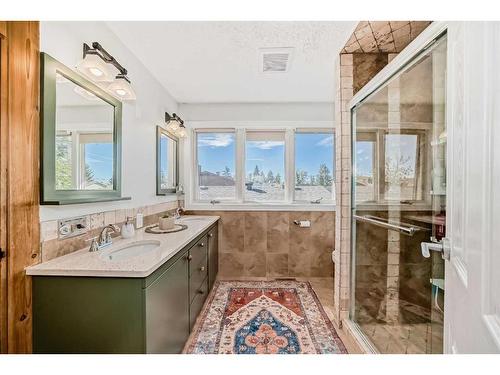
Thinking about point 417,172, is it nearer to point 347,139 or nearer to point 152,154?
point 347,139

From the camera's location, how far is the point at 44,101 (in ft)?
3.65

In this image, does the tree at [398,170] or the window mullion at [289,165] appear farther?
the window mullion at [289,165]

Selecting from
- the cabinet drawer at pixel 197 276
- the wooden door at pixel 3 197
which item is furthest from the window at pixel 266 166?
the wooden door at pixel 3 197

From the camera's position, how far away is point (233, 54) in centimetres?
196

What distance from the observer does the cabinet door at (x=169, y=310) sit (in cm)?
111

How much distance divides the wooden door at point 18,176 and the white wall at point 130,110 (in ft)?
0.35

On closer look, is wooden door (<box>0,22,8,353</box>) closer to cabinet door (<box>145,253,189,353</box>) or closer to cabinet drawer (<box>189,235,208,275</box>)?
cabinet door (<box>145,253,189,353</box>)

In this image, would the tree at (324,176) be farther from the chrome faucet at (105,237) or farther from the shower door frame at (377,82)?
the chrome faucet at (105,237)

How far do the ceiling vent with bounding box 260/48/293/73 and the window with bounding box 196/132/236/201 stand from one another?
1159mm

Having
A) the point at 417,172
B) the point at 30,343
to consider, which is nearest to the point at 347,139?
the point at 417,172

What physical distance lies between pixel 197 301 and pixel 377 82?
85.5 inches

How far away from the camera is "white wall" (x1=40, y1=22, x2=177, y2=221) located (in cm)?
123

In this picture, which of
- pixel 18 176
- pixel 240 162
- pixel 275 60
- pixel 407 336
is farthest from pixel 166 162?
pixel 407 336
